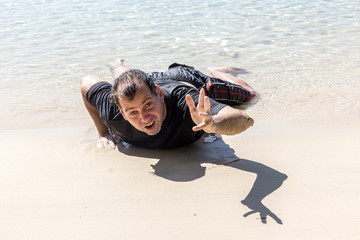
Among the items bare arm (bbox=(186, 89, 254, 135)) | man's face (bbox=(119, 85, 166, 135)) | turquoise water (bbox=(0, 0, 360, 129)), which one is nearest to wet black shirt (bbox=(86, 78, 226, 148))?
man's face (bbox=(119, 85, 166, 135))

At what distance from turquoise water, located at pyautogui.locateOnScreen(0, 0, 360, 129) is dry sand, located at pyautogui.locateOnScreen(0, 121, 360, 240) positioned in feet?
2.49

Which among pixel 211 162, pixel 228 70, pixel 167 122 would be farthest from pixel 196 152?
pixel 228 70

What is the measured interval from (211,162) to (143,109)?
68cm

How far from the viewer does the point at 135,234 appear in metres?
2.30

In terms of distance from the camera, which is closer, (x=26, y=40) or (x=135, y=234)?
(x=135, y=234)

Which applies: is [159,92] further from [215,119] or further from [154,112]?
[215,119]

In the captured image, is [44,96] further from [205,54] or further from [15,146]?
[205,54]

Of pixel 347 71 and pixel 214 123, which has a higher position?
pixel 214 123

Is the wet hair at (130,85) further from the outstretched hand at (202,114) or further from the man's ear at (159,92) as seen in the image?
the outstretched hand at (202,114)

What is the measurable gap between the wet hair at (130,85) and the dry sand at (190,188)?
571 mm

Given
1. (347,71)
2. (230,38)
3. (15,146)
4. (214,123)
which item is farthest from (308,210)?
(230,38)

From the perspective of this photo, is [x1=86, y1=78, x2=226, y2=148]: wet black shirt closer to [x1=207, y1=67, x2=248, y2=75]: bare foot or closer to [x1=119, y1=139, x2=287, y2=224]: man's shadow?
[x1=119, y1=139, x2=287, y2=224]: man's shadow

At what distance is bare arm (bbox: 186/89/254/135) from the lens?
262 centimetres

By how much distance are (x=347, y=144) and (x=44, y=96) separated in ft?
11.6
